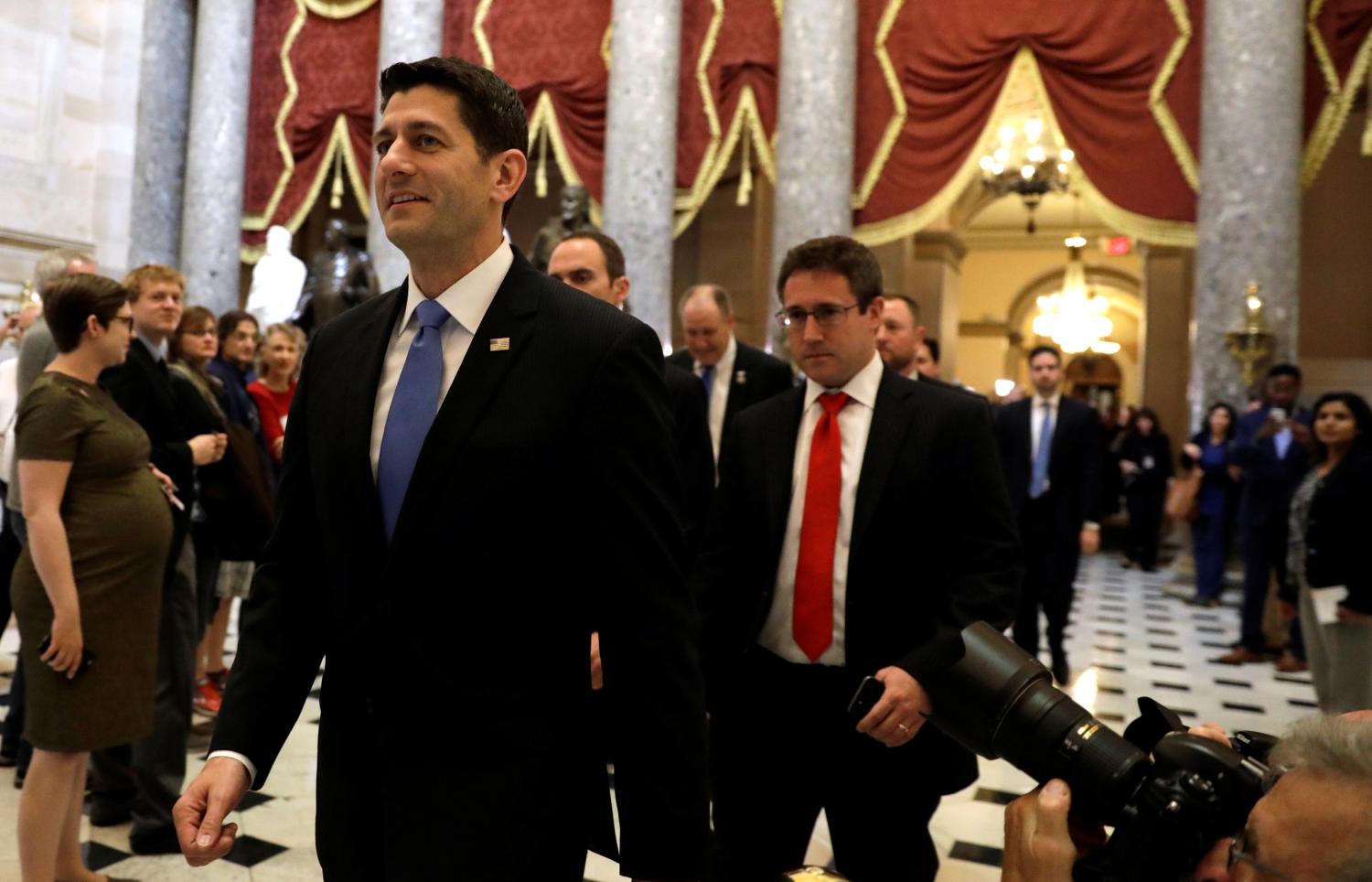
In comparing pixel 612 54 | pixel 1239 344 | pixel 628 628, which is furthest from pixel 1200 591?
pixel 628 628

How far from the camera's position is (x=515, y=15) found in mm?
11242

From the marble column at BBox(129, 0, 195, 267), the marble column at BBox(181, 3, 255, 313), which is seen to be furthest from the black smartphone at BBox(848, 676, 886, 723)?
the marble column at BBox(129, 0, 195, 267)

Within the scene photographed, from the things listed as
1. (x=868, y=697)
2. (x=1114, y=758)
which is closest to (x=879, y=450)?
(x=868, y=697)

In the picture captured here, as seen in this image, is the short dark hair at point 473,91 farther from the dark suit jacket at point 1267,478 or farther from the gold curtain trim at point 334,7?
the gold curtain trim at point 334,7

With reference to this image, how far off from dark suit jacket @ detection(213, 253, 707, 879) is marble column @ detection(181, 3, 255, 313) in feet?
39.0

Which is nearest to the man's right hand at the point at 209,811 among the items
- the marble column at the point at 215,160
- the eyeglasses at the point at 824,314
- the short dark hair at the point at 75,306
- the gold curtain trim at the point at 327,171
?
the eyeglasses at the point at 824,314

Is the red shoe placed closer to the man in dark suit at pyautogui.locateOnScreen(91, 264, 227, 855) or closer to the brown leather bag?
the man in dark suit at pyautogui.locateOnScreen(91, 264, 227, 855)

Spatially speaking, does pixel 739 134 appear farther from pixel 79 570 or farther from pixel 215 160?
pixel 79 570

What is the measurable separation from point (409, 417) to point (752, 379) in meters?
2.79

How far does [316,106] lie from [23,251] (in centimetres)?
331

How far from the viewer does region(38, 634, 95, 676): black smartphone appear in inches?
107

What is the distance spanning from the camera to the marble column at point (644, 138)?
10.3 m

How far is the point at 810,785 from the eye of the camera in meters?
2.24

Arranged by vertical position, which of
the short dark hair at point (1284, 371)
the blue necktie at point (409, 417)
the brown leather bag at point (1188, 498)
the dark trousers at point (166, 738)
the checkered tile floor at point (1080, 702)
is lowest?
the checkered tile floor at point (1080, 702)
